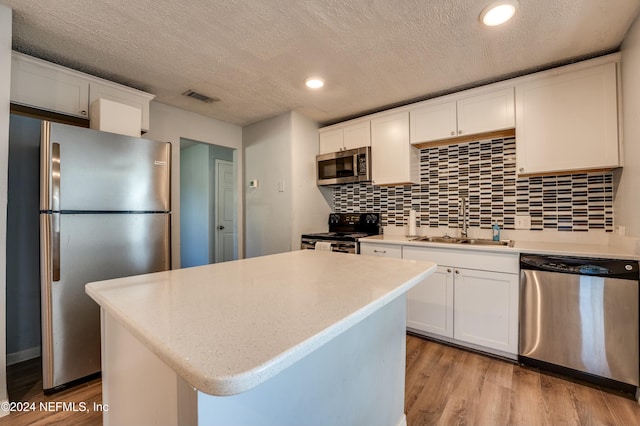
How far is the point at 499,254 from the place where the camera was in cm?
215

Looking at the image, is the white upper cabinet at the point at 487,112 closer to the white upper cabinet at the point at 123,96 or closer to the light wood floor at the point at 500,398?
the light wood floor at the point at 500,398

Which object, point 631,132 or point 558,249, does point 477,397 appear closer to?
point 558,249

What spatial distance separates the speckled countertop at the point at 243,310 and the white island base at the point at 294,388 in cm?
14

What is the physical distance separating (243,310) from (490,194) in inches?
104

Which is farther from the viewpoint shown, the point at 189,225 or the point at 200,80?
the point at 189,225

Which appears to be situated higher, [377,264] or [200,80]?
[200,80]

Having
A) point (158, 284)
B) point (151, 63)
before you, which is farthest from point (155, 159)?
point (158, 284)

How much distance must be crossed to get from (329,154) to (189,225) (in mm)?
2823

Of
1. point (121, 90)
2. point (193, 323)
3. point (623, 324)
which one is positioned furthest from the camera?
point (121, 90)

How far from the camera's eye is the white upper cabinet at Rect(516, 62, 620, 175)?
1.98m

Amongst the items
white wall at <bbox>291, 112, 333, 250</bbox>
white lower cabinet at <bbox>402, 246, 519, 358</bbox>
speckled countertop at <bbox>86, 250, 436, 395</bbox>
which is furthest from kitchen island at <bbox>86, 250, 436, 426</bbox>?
white wall at <bbox>291, 112, 333, 250</bbox>

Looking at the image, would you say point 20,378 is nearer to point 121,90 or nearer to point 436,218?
point 121,90

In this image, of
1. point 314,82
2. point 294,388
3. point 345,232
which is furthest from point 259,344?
point 345,232

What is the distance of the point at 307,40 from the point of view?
189 centimetres
